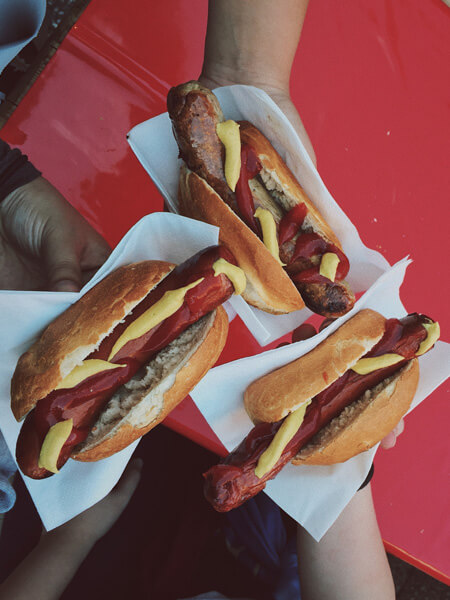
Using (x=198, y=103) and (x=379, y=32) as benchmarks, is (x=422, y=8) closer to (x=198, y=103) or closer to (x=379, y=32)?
(x=379, y=32)

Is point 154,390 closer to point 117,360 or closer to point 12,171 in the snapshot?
point 117,360

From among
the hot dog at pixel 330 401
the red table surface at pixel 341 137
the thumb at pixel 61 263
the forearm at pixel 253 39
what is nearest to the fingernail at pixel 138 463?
the red table surface at pixel 341 137

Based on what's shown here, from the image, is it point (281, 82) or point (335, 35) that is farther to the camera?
point (335, 35)

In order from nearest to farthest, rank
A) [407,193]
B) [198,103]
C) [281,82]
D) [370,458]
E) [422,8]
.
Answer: [198,103], [370,458], [281,82], [407,193], [422,8]

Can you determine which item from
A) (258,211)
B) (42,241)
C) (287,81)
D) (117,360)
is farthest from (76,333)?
(287,81)

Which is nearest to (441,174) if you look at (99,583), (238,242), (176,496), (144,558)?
(238,242)
